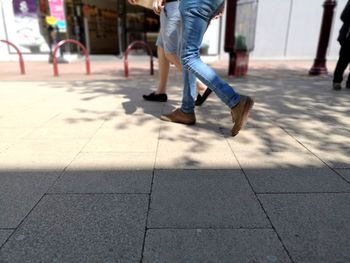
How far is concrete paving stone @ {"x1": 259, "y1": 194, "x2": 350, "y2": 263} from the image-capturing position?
1748mm

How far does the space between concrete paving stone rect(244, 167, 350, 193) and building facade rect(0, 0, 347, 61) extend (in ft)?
34.1

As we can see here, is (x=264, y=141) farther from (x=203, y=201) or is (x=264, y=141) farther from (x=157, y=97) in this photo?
(x=157, y=97)

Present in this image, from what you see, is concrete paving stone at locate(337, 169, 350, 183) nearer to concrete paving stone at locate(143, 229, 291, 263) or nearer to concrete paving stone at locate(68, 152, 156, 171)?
concrete paving stone at locate(143, 229, 291, 263)

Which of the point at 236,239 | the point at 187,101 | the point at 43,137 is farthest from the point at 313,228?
the point at 43,137

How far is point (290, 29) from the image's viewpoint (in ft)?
42.3

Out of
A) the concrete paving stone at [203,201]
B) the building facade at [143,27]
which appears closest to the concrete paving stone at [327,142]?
the concrete paving stone at [203,201]

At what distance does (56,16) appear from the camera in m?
11.2

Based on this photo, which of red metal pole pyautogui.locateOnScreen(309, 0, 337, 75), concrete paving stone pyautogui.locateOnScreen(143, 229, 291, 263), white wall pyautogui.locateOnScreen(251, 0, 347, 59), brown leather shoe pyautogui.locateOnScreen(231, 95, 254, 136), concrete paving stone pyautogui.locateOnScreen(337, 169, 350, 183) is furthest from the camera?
white wall pyautogui.locateOnScreen(251, 0, 347, 59)

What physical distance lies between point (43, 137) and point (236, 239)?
2461 millimetres

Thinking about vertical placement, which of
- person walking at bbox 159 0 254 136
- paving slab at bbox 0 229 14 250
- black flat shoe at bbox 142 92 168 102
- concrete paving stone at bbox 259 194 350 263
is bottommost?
paving slab at bbox 0 229 14 250

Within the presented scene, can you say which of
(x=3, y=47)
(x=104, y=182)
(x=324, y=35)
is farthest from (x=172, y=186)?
(x=3, y=47)

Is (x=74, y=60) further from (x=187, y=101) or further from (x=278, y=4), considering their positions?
(x=187, y=101)

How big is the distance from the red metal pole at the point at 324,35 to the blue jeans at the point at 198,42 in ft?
18.7

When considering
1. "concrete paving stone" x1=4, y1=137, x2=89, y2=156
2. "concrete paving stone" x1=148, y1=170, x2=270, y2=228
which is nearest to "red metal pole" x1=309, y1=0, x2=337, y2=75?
"concrete paving stone" x1=148, y1=170, x2=270, y2=228
